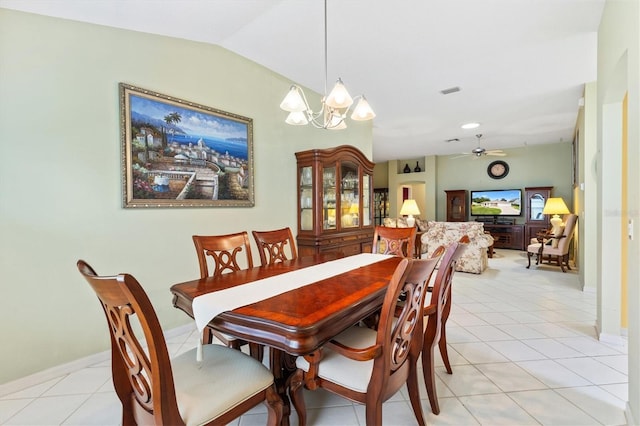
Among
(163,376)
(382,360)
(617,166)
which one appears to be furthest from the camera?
(617,166)

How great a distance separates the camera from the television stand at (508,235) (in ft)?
25.2

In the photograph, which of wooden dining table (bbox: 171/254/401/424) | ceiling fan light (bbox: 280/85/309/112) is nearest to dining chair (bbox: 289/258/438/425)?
wooden dining table (bbox: 171/254/401/424)

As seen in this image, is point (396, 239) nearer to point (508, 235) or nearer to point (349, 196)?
point (349, 196)

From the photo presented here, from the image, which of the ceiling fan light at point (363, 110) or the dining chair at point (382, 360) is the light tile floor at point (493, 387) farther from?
the ceiling fan light at point (363, 110)

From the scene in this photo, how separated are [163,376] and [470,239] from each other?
4.91 metres

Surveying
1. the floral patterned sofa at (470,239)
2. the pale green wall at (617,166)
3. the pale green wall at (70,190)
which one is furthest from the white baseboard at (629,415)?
the floral patterned sofa at (470,239)

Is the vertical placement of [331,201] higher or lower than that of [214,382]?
higher

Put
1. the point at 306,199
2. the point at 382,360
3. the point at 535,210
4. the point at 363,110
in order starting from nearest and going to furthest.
→ the point at 382,360, the point at 363,110, the point at 306,199, the point at 535,210

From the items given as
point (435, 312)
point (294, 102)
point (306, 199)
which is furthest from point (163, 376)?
point (306, 199)

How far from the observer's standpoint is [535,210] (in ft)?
24.4

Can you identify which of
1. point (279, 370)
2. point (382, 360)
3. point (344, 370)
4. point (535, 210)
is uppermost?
point (535, 210)

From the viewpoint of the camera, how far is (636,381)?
150cm

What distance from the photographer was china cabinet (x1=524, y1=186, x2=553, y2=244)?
7277 millimetres

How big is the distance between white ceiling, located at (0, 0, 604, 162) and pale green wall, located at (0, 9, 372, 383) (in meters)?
0.19
